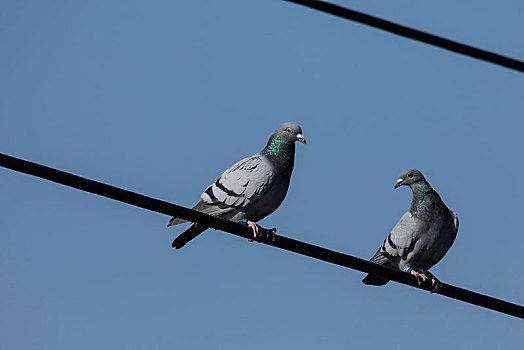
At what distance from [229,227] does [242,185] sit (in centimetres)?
336

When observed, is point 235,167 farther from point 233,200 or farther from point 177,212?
point 177,212

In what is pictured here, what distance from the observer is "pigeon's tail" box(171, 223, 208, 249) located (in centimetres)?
1057

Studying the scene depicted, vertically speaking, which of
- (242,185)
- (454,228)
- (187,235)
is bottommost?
(187,235)

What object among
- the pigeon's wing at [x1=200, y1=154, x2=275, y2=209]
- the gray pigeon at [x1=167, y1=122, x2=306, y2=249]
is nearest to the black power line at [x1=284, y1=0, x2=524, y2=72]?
the gray pigeon at [x1=167, y1=122, x2=306, y2=249]

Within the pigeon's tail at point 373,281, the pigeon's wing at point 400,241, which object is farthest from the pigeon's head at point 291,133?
the pigeon's tail at point 373,281

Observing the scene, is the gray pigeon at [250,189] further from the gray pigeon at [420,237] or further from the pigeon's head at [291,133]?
the gray pigeon at [420,237]

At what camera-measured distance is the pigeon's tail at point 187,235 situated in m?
10.6

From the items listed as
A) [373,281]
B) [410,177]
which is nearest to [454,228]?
[410,177]

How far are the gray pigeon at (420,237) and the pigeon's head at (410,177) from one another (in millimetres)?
240

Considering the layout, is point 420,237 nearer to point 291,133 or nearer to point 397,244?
point 397,244

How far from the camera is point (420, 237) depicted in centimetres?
1055

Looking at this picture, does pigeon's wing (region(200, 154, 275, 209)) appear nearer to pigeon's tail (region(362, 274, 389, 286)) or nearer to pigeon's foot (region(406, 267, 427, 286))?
pigeon's tail (region(362, 274, 389, 286))

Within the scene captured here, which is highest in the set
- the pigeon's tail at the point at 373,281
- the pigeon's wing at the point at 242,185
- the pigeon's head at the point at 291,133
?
the pigeon's head at the point at 291,133

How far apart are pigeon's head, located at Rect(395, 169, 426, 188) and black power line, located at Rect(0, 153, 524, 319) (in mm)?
3923
